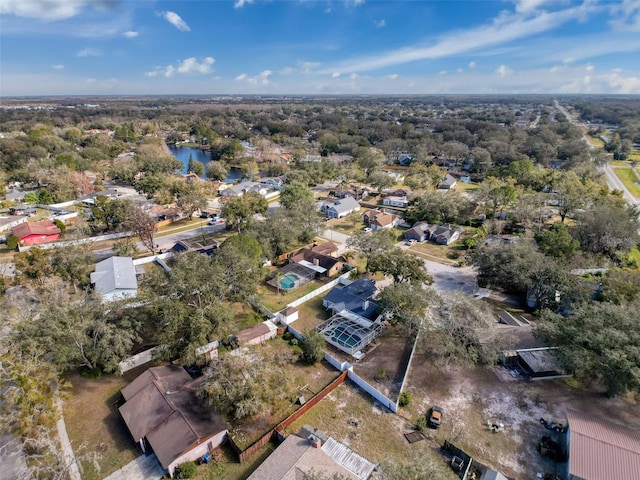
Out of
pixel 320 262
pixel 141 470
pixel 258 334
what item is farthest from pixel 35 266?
pixel 320 262

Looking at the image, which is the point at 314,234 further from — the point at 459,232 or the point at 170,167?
the point at 170,167

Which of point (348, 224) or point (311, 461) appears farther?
point (348, 224)

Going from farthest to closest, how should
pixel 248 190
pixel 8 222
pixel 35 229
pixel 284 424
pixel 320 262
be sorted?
pixel 248 190
pixel 8 222
pixel 35 229
pixel 320 262
pixel 284 424

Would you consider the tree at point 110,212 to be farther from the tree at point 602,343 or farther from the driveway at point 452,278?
the tree at point 602,343

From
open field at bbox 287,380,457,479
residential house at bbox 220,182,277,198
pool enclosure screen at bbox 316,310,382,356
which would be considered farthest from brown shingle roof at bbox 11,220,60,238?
open field at bbox 287,380,457,479

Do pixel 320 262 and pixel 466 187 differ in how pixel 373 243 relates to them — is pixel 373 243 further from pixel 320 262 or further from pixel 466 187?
pixel 466 187

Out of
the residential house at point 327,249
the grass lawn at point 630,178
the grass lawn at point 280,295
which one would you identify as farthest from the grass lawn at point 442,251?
the grass lawn at point 630,178

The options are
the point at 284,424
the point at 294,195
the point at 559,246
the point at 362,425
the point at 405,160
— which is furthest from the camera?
the point at 405,160

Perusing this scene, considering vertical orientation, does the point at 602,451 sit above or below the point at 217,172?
above
